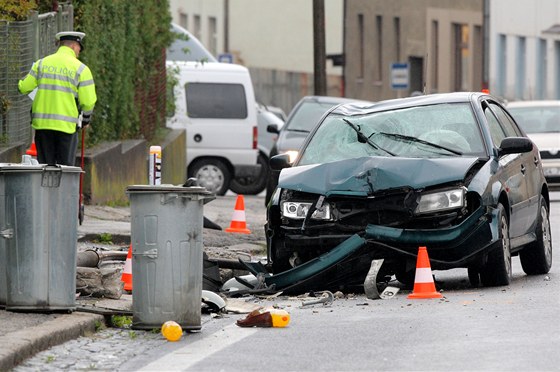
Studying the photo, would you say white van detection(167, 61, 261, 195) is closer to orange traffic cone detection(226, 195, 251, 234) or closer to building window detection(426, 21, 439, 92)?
orange traffic cone detection(226, 195, 251, 234)

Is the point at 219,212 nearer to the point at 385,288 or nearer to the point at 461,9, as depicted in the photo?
the point at 385,288

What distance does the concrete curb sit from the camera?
362 inches

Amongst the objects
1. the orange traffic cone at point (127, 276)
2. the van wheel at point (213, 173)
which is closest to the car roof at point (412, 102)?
the orange traffic cone at point (127, 276)

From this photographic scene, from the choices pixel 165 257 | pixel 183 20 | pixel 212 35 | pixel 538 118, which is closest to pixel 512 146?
pixel 165 257

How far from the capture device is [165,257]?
428 inches

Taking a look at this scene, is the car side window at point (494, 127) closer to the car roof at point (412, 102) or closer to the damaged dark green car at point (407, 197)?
the damaged dark green car at point (407, 197)

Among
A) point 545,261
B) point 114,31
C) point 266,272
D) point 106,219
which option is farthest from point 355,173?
point 114,31

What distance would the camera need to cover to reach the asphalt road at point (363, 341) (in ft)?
30.8

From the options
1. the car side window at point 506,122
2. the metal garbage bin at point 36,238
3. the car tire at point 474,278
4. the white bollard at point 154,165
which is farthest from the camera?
the white bollard at point 154,165

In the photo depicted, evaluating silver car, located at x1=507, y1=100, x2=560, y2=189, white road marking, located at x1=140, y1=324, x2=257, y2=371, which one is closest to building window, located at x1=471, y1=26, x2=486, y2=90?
silver car, located at x1=507, y1=100, x2=560, y2=189

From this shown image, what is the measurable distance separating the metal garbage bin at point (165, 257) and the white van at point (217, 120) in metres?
18.5

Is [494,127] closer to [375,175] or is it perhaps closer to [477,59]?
[375,175]

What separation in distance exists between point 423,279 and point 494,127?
7.56ft

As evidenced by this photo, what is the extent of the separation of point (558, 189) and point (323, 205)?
1579 centimetres
